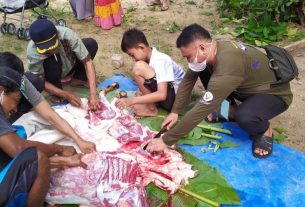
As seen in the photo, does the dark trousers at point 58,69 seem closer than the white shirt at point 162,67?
No

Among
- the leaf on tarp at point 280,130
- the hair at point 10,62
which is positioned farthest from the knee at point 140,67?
the leaf on tarp at point 280,130

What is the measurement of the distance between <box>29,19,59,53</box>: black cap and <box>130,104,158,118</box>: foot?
1.02m

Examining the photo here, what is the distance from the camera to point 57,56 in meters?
3.86

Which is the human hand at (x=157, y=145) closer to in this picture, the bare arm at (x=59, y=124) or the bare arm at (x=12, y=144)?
the bare arm at (x=59, y=124)

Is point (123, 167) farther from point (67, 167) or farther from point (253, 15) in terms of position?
point (253, 15)

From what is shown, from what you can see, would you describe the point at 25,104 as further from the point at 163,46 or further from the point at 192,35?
the point at 163,46

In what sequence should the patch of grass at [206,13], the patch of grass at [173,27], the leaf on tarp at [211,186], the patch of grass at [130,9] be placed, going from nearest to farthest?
1. the leaf on tarp at [211,186]
2. the patch of grass at [173,27]
3. the patch of grass at [206,13]
4. the patch of grass at [130,9]

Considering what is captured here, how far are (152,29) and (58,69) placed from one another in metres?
2.53

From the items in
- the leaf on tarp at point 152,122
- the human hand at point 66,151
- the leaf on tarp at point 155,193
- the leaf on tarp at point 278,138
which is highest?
the human hand at point 66,151

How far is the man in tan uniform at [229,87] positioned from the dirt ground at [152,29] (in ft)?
2.17

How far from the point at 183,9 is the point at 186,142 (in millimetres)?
3958

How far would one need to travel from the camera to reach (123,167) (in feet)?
9.48

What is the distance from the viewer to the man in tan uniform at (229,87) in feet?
9.37

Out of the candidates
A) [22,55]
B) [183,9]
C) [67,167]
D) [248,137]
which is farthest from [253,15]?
[67,167]
